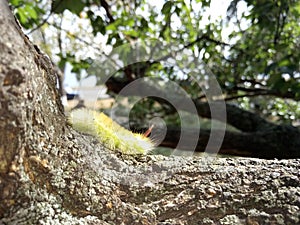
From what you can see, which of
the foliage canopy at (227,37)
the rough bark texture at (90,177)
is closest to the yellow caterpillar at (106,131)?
the rough bark texture at (90,177)

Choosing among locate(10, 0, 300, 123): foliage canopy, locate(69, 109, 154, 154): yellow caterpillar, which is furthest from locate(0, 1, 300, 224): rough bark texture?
locate(10, 0, 300, 123): foliage canopy

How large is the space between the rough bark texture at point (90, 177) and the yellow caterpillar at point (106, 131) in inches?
0.6

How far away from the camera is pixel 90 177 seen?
1.81 ft

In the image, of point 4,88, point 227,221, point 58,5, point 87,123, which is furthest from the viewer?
point 58,5

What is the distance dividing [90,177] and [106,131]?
10 cm

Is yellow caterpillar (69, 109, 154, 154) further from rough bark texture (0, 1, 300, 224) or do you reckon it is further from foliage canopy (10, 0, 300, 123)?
foliage canopy (10, 0, 300, 123)

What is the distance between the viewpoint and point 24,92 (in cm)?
44

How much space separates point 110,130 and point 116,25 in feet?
4.91

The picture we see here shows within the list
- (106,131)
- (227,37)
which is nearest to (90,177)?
(106,131)

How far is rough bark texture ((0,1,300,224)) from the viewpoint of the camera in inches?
17.8

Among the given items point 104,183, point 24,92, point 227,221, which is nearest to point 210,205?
point 227,221

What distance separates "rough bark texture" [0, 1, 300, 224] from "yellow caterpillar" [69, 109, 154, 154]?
0.02m

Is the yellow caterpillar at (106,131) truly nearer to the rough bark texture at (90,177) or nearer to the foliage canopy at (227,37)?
the rough bark texture at (90,177)

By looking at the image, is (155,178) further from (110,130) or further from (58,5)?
(58,5)
